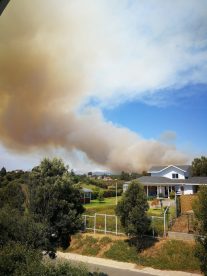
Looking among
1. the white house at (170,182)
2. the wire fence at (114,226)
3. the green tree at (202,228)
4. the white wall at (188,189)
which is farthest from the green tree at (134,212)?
the white wall at (188,189)

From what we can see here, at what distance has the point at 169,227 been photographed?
92.1 feet

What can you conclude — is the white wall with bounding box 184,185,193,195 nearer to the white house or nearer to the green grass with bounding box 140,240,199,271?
the white house

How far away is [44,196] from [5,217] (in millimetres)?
3531

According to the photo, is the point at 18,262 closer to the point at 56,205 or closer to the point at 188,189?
the point at 56,205

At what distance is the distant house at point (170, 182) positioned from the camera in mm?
59344

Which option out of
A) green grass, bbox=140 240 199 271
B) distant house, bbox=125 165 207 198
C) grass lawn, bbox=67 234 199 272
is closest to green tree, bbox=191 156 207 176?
distant house, bbox=125 165 207 198

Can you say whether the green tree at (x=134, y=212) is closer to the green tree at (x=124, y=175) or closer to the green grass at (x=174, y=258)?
the green grass at (x=174, y=258)

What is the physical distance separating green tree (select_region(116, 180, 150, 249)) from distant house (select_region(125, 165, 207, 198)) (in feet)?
104

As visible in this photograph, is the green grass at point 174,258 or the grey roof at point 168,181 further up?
the grey roof at point 168,181

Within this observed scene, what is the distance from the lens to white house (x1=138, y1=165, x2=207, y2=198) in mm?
59375

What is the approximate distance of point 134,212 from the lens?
25.9 metres

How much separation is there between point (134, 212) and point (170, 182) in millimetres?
37138

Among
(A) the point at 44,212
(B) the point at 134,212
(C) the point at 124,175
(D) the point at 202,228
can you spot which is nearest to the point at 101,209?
(B) the point at 134,212

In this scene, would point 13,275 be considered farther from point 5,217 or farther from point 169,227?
point 169,227
